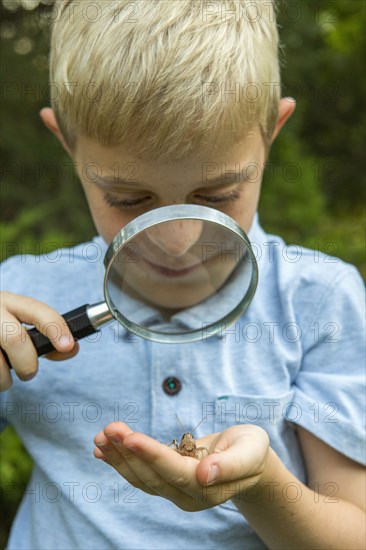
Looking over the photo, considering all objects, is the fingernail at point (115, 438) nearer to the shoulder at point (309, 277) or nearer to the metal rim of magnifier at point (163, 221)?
the metal rim of magnifier at point (163, 221)

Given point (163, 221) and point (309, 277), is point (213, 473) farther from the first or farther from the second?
point (309, 277)

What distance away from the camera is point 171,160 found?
2061mm

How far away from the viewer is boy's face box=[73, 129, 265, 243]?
81.9 inches

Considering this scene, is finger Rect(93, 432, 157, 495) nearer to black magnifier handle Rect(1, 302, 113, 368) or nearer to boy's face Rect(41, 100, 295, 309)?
black magnifier handle Rect(1, 302, 113, 368)

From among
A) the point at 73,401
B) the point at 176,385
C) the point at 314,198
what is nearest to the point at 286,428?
the point at 176,385

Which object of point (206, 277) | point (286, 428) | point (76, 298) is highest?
point (206, 277)

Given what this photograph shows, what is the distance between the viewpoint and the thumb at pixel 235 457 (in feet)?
5.02

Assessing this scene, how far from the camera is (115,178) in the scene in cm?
215

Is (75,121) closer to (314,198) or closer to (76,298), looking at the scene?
(76,298)

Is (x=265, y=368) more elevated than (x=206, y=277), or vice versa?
(x=206, y=277)

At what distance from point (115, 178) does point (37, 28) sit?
11.7 ft

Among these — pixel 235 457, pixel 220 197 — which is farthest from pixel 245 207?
pixel 235 457

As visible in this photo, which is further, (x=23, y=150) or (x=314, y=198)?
(x=314, y=198)

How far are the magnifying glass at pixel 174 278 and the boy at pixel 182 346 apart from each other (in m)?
0.08
